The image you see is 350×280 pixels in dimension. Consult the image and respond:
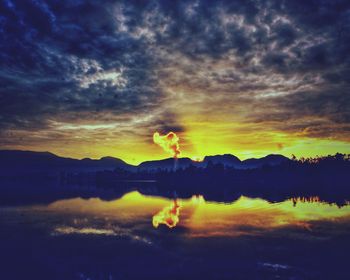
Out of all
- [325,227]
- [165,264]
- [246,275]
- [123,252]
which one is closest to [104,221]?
[123,252]

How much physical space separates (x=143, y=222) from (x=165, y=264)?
19.1 meters

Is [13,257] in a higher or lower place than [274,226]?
lower

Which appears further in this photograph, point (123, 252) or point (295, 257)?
point (123, 252)

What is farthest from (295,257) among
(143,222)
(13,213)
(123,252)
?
(13,213)

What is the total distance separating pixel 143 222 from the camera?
40.2m

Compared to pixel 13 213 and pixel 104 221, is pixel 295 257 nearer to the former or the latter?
pixel 104 221

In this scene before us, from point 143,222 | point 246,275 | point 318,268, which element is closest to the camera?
point 246,275

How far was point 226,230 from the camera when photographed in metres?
33.9

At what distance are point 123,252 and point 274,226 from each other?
21227mm

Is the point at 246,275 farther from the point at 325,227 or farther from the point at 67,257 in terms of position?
the point at 325,227

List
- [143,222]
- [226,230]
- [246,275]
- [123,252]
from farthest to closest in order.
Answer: [143,222] < [226,230] < [123,252] < [246,275]

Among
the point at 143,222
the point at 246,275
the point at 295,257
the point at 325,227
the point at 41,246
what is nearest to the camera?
the point at 246,275

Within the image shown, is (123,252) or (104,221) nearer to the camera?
(123,252)

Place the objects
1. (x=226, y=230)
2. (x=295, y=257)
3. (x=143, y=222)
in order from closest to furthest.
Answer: (x=295, y=257) → (x=226, y=230) → (x=143, y=222)
